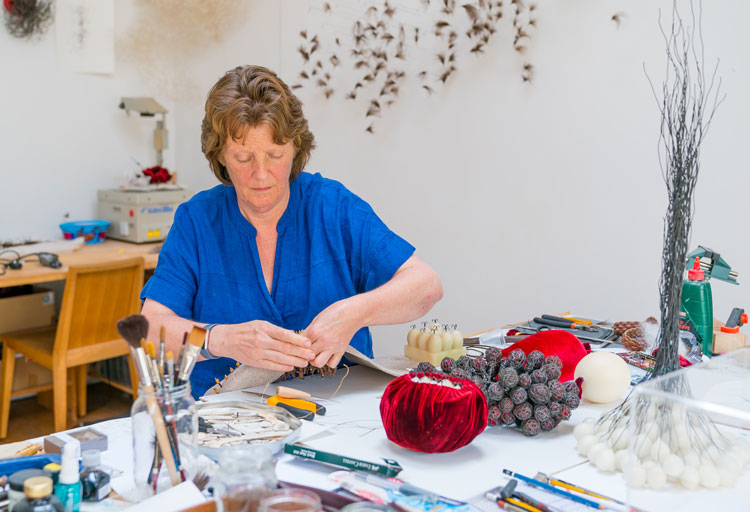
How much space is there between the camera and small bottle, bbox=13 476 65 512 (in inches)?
34.7

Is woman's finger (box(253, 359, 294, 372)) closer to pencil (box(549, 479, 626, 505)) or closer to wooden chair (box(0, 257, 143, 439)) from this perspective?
pencil (box(549, 479, 626, 505))

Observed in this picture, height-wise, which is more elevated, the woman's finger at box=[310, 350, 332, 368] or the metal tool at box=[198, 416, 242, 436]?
the woman's finger at box=[310, 350, 332, 368]

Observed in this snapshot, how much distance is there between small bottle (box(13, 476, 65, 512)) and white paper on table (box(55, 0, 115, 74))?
350cm

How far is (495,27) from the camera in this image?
9.74ft

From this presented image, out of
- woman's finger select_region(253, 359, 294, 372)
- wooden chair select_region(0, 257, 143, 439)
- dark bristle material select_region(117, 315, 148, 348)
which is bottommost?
wooden chair select_region(0, 257, 143, 439)

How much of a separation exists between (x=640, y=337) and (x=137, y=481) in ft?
4.43

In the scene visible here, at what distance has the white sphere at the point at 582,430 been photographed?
1.22 meters

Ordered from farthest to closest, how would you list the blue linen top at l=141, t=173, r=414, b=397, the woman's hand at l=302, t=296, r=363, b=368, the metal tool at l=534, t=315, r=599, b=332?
the metal tool at l=534, t=315, r=599, b=332 → the blue linen top at l=141, t=173, r=414, b=397 → the woman's hand at l=302, t=296, r=363, b=368

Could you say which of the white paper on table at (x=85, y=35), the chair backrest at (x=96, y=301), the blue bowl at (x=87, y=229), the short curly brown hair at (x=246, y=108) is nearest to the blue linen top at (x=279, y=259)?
the short curly brown hair at (x=246, y=108)

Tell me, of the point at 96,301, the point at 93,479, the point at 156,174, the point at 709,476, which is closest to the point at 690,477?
the point at 709,476

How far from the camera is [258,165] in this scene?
66.5 inches

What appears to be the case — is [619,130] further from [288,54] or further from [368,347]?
[288,54]

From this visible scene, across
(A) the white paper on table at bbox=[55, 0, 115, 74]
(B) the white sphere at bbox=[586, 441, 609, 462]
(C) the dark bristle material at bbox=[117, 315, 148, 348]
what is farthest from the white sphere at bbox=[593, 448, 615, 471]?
(A) the white paper on table at bbox=[55, 0, 115, 74]

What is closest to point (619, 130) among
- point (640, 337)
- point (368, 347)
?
point (640, 337)
